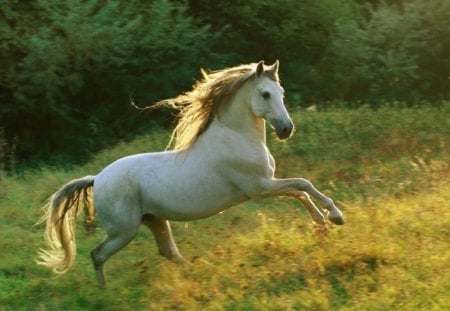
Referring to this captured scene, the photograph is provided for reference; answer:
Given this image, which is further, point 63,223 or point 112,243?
point 63,223

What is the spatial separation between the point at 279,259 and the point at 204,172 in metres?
1.07

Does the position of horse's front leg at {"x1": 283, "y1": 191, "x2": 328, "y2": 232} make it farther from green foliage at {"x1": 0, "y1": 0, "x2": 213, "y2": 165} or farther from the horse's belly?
green foliage at {"x1": 0, "y1": 0, "x2": 213, "y2": 165}

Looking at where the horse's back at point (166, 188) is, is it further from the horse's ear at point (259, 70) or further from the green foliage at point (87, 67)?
the green foliage at point (87, 67)

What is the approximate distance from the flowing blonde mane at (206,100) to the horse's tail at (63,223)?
1.08 metres

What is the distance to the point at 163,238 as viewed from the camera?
834 centimetres

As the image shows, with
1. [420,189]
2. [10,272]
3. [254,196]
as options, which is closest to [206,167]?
[254,196]

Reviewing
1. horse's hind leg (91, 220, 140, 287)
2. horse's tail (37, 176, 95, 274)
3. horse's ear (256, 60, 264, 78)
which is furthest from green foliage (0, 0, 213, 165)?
horse's ear (256, 60, 264, 78)

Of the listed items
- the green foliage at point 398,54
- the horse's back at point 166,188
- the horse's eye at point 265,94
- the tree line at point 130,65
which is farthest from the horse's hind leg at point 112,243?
the green foliage at point 398,54

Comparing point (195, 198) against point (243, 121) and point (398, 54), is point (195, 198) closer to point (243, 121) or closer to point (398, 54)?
point (243, 121)

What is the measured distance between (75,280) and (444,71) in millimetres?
14639

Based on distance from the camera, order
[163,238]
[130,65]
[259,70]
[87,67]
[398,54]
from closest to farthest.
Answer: [259,70] < [163,238] < [398,54] < [87,67] < [130,65]

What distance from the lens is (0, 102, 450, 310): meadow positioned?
663 centimetres

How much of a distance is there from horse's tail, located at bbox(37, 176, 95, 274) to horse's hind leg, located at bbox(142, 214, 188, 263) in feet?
2.29

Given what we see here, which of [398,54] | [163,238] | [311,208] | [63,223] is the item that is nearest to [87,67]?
[398,54]
